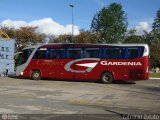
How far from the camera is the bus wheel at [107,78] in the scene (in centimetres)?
3041

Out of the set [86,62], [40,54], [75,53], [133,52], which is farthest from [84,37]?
[133,52]

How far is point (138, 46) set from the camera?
96.4 ft

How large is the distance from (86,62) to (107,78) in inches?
80.2

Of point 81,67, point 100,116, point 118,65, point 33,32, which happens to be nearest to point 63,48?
point 81,67

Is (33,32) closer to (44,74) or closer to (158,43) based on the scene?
(158,43)

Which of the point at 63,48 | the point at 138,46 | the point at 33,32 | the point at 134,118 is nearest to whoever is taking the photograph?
the point at 134,118

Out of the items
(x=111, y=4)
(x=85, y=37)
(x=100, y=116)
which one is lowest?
(x=100, y=116)

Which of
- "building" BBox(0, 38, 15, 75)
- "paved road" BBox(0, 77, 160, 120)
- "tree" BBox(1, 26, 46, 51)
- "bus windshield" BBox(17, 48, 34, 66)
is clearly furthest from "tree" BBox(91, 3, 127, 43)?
"paved road" BBox(0, 77, 160, 120)

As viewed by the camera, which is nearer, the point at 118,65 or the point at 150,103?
the point at 150,103

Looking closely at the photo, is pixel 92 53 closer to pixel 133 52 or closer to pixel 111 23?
pixel 133 52

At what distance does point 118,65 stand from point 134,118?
17552 mm

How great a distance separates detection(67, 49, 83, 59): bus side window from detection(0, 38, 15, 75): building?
70.0 ft

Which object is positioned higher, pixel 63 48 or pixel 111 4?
pixel 111 4

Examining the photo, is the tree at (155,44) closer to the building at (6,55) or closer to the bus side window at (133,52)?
the building at (6,55)
